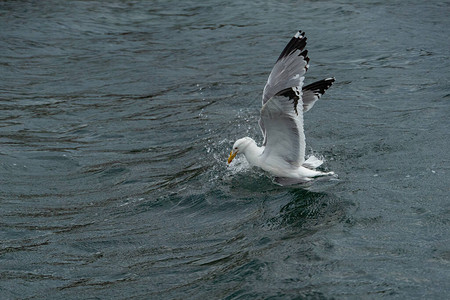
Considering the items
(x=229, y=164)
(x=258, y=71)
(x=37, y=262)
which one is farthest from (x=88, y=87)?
(x=37, y=262)

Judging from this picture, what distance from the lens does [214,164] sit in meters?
8.43

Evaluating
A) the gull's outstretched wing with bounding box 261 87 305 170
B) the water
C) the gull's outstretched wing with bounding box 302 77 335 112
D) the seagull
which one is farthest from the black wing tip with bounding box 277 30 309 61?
the water

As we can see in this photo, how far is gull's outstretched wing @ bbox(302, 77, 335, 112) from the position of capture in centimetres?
803

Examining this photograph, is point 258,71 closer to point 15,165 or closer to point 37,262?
point 15,165

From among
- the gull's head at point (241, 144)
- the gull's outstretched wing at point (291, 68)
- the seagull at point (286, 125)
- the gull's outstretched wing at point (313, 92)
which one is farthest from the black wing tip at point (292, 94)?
the gull's outstretched wing at point (313, 92)

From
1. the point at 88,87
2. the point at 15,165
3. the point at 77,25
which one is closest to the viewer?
the point at 15,165

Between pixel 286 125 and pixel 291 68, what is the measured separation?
1.95 ft

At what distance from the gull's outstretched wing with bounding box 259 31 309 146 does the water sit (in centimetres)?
110

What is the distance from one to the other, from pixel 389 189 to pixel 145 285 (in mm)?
2785

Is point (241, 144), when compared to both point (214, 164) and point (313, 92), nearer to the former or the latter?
point (214, 164)

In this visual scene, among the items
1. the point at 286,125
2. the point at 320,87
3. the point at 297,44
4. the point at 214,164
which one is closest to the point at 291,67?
the point at 297,44

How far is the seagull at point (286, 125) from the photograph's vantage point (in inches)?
265

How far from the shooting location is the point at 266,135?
7277mm

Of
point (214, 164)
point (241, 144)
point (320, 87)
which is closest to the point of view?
point (241, 144)
